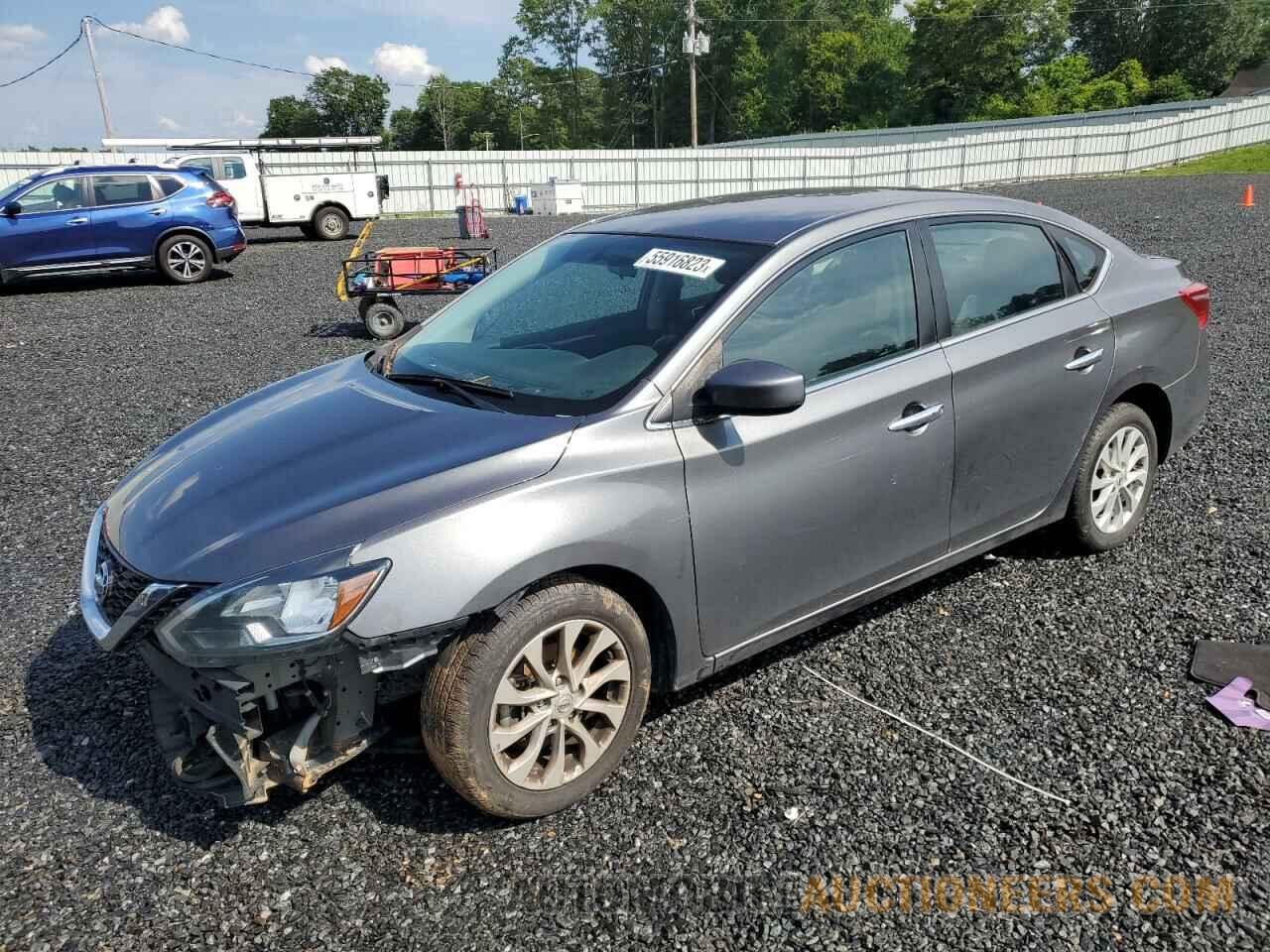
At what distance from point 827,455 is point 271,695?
1849 millimetres

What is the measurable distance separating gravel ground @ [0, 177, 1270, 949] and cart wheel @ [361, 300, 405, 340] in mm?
5879

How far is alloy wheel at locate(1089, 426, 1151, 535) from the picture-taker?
167 inches

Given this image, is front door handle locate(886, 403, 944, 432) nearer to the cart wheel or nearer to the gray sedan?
the gray sedan

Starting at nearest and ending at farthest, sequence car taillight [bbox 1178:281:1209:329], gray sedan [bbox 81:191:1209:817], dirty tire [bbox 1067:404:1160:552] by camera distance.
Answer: gray sedan [bbox 81:191:1209:817]
dirty tire [bbox 1067:404:1160:552]
car taillight [bbox 1178:281:1209:329]

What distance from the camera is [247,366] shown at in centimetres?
891

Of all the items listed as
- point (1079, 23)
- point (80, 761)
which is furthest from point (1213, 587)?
point (1079, 23)

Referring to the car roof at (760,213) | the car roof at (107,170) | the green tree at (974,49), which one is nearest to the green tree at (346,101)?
the green tree at (974,49)

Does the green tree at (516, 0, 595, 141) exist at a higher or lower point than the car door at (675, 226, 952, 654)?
higher

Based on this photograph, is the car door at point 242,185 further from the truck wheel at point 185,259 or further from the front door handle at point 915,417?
the front door handle at point 915,417

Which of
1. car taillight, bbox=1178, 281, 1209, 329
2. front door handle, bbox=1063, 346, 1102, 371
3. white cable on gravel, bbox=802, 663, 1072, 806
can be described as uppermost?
car taillight, bbox=1178, 281, 1209, 329

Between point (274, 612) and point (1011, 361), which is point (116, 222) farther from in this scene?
point (1011, 361)

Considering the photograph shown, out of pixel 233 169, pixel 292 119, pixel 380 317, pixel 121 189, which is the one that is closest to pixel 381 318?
pixel 380 317

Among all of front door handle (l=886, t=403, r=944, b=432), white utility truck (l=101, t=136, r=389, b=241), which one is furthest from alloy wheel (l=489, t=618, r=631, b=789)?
white utility truck (l=101, t=136, r=389, b=241)

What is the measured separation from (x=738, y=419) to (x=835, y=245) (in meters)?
0.85
